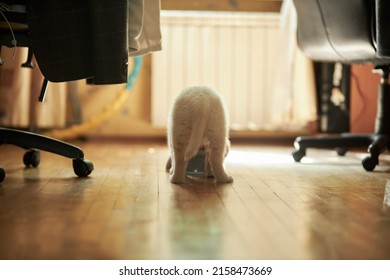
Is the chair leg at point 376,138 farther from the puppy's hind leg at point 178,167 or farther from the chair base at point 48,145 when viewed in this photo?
the chair base at point 48,145

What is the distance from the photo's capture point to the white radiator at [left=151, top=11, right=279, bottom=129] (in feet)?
11.1

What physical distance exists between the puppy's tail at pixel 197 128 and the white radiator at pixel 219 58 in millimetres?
1664

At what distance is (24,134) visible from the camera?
1.93m

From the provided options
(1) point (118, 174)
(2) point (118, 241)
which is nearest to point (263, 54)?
(1) point (118, 174)

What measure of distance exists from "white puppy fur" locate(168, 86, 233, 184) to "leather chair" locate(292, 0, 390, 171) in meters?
0.60

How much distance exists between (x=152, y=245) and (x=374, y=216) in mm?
576

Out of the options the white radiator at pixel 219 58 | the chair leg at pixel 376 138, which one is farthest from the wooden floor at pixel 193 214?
the white radiator at pixel 219 58

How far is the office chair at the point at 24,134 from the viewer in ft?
5.61

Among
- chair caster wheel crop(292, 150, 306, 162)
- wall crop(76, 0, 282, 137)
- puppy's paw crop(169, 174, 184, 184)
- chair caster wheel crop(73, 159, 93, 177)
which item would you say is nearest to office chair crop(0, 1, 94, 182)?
chair caster wheel crop(73, 159, 93, 177)

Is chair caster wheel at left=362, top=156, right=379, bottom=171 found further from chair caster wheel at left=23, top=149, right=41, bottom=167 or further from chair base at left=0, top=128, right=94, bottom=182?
chair caster wheel at left=23, top=149, right=41, bottom=167

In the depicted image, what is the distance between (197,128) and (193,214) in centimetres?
Result: 41

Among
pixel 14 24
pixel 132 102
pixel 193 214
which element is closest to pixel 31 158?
pixel 14 24

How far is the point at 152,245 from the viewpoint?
1.10 m
